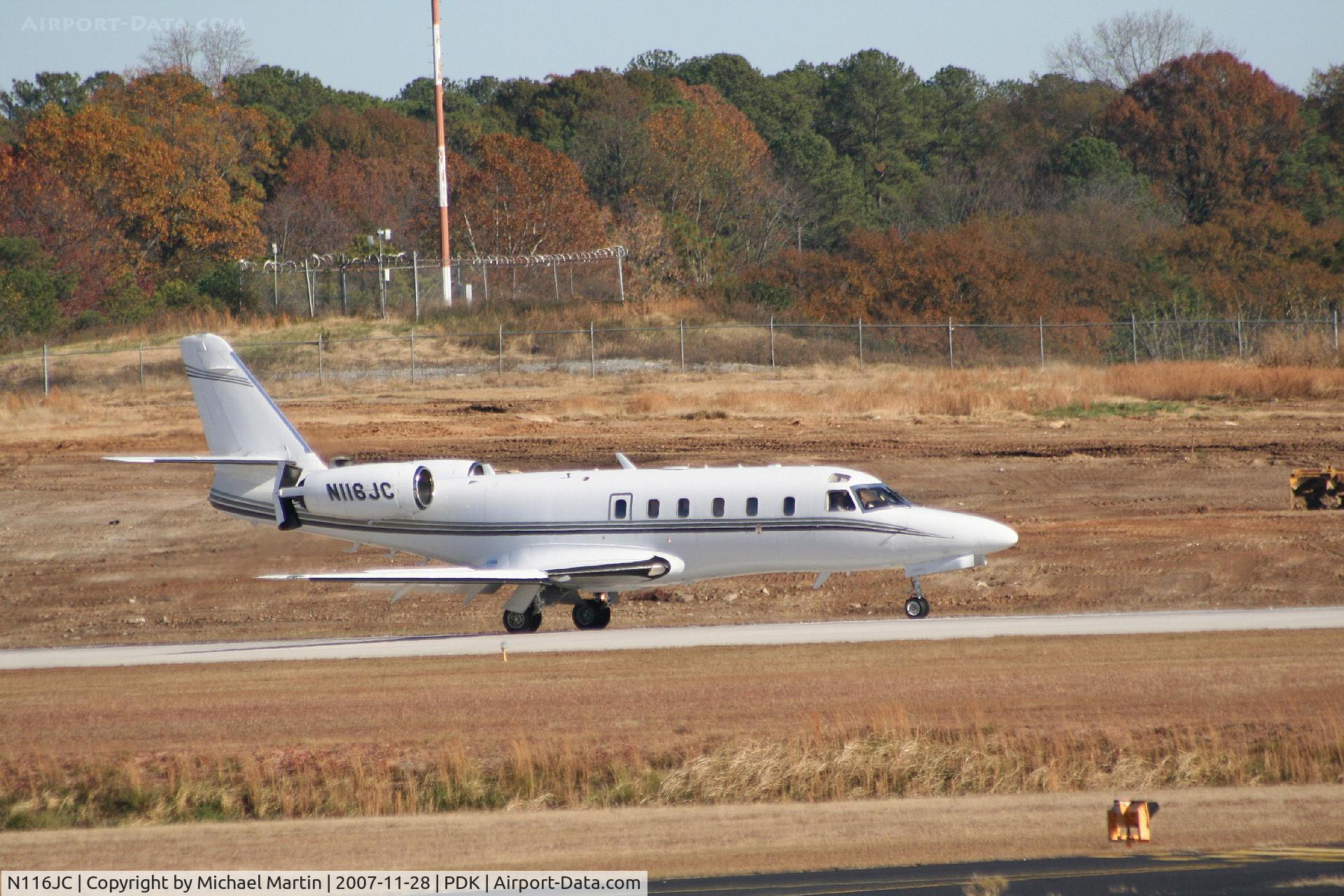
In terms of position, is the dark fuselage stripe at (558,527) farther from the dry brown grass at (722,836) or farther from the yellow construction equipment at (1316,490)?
the yellow construction equipment at (1316,490)

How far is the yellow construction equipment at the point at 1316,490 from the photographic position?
34844 millimetres

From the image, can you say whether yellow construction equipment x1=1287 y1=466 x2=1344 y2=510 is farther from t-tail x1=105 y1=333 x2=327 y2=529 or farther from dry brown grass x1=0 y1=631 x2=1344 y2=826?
t-tail x1=105 y1=333 x2=327 y2=529

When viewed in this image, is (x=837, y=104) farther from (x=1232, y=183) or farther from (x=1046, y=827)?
(x=1046, y=827)

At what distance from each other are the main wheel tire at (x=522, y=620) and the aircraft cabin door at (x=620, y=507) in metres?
2.47

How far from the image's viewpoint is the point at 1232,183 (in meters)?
84.3

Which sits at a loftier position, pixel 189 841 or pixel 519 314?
pixel 519 314

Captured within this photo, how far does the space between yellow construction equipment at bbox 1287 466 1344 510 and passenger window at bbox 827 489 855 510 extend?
15.2 m

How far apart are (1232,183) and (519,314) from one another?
45.4 metres

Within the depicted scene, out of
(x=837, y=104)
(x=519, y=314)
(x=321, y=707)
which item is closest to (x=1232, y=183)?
(x=837, y=104)

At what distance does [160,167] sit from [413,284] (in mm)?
24742

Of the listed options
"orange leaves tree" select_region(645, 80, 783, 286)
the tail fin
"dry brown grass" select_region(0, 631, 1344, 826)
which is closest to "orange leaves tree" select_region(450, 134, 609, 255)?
"orange leaves tree" select_region(645, 80, 783, 286)

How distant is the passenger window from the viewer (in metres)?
25.1

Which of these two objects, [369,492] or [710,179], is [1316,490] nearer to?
[369,492]

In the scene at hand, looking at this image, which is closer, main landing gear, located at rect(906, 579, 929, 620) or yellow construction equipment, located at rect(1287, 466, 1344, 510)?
main landing gear, located at rect(906, 579, 929, 620)
